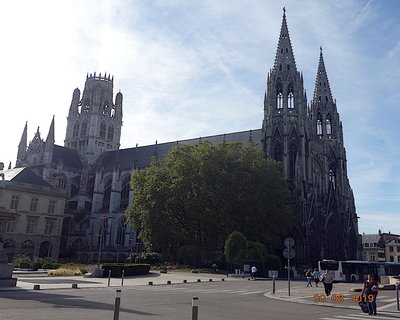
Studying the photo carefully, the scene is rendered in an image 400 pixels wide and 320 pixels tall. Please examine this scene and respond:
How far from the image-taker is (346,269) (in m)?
38.6

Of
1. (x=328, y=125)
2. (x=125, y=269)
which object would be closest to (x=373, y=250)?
(x=328, y=125)

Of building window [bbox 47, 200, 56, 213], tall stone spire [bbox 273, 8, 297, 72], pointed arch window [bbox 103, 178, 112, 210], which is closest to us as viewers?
building window [bbox 47, 200, 56, 213]

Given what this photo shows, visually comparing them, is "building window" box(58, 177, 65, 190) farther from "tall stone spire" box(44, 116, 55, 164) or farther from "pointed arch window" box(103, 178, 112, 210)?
"pointed arch window" box(103, 178, 112, 210)

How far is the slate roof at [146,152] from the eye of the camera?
70312 millimetres

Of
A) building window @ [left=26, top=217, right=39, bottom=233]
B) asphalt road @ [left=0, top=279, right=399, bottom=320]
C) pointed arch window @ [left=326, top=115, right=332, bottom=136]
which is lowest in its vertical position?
asphalt road @ [left=0, top=279, right=399, bottom=320]

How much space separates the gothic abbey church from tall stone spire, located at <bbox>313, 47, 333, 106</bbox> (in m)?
0.20

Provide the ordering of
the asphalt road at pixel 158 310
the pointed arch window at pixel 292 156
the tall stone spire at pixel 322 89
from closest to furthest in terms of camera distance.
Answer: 1. the asphalt road at pixel 158 310
2. the pointed arch window at pixel 292 156
3. the tall stone spire at pixel 322 89

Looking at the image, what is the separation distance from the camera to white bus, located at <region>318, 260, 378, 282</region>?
37969mm

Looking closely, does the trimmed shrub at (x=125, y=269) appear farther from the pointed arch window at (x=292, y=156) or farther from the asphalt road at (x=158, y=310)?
the pointed arch window at (x=292, y=156)

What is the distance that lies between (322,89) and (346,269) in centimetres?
4938

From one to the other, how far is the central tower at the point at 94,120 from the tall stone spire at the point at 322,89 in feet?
153

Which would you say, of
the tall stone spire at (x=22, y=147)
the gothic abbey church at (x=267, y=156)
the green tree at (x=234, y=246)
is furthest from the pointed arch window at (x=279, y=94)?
the tall stone spire at (x=22, y=147)

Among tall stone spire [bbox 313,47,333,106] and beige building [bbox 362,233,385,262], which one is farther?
beige building [bbox 362,233,385,262]

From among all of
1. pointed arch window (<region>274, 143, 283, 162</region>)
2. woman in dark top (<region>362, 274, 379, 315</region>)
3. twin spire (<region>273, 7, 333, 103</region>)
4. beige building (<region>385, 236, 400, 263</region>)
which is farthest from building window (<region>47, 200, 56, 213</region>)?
beige building (<region>385, 236, 400, 263</region>)
